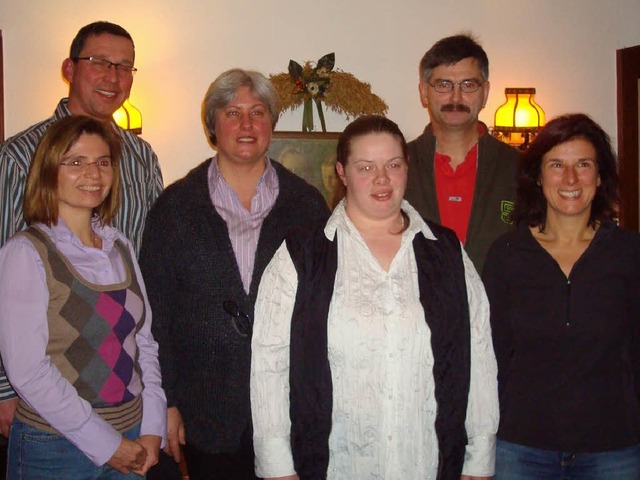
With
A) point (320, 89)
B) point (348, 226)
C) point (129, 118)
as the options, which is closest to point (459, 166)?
point (348, 226)

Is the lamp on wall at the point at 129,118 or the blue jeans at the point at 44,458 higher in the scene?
the lamp on wall at the point at 129,118

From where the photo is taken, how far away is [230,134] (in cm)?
211

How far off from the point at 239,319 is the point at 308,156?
207cm

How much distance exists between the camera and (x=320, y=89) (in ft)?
13.0

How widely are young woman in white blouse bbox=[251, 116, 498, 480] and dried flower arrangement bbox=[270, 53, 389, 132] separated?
2.21 m

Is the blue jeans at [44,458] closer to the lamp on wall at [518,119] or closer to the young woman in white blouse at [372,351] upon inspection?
the young woman in white blouse at [372,351]

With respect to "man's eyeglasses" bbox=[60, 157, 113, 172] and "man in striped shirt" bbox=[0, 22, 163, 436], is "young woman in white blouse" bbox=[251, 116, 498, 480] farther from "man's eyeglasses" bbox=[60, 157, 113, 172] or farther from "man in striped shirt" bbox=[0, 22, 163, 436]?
"man in striped shirt" bbox=[0, 22, 163, 436]

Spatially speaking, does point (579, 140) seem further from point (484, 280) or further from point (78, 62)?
point (78, 62)

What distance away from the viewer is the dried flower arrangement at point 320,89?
3.94 metres

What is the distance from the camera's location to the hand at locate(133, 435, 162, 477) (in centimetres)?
177

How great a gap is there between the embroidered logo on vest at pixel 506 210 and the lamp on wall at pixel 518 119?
2083 millimetres

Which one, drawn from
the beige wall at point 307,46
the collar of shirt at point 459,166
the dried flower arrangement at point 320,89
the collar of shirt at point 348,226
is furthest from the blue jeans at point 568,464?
the beige wall at point 307,46

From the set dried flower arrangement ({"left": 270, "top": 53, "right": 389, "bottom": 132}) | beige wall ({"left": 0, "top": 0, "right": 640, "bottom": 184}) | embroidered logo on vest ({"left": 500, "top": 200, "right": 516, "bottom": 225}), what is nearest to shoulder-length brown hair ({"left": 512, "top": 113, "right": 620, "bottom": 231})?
embroidered logo on vest ({"left": 500, "top": 200, "right": 516, "bottom": 225})

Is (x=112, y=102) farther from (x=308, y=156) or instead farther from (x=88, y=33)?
(x=308, y=156)
